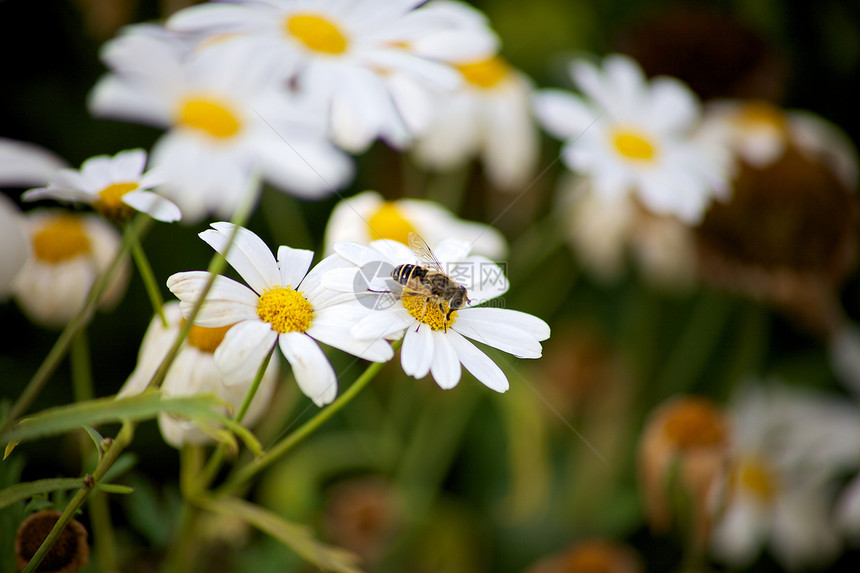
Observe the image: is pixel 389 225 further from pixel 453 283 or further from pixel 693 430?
pixel 693 430

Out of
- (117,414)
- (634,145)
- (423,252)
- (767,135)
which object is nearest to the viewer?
(117,414)

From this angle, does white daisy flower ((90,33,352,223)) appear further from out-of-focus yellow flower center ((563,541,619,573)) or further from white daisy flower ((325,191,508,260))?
out-of-focus yellow flower center ((563,541,619,573))

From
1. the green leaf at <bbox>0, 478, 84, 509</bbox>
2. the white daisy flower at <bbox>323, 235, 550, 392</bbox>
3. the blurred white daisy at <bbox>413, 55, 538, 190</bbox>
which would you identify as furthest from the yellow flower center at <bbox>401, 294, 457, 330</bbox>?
the blurred white daisy at <bbox>413, 55, 538, 190</bbox>

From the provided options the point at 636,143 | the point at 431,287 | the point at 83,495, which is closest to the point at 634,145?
the point at 636,143

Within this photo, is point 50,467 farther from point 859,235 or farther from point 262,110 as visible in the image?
point 859,235

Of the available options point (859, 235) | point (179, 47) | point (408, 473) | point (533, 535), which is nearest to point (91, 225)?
point (179, 47)

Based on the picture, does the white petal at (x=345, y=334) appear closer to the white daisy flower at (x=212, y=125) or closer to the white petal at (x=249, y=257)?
the white petal at (x=249, y=257)
